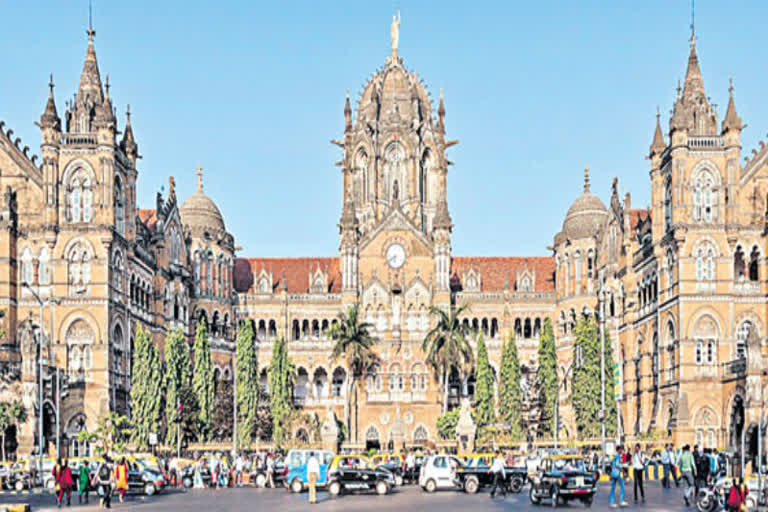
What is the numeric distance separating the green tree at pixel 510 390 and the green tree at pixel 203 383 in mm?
23445

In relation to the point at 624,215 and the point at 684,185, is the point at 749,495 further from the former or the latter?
the point at 624,215

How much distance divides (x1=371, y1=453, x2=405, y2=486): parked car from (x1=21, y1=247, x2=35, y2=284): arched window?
1159 inches

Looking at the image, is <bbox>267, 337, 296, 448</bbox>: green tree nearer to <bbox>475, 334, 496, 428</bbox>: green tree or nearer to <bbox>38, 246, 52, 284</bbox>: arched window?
<bbox>475, 334, 496, 428</bbox>: green tree

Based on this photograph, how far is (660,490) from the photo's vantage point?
187 feet

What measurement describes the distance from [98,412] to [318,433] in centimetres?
2421

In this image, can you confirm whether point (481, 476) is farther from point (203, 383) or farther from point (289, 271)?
point (289, 271)

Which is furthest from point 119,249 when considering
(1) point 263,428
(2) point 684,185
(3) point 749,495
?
(3) point 749,495

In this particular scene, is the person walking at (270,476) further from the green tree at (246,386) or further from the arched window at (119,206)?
the green tree at (246,386)

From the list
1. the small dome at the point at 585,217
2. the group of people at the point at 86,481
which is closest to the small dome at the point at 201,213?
the small dome at the point at 585,217

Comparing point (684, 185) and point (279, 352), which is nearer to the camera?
point (684, 185)

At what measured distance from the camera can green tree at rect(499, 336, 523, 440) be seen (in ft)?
318

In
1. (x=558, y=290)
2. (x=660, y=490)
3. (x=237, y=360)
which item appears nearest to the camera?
(x=660, y=490)

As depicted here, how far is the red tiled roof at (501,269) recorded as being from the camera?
4557 inches

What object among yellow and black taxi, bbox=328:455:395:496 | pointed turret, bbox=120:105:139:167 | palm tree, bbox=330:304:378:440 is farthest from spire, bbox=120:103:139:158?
yellow and black taxi, bbox=328:455:395:496
